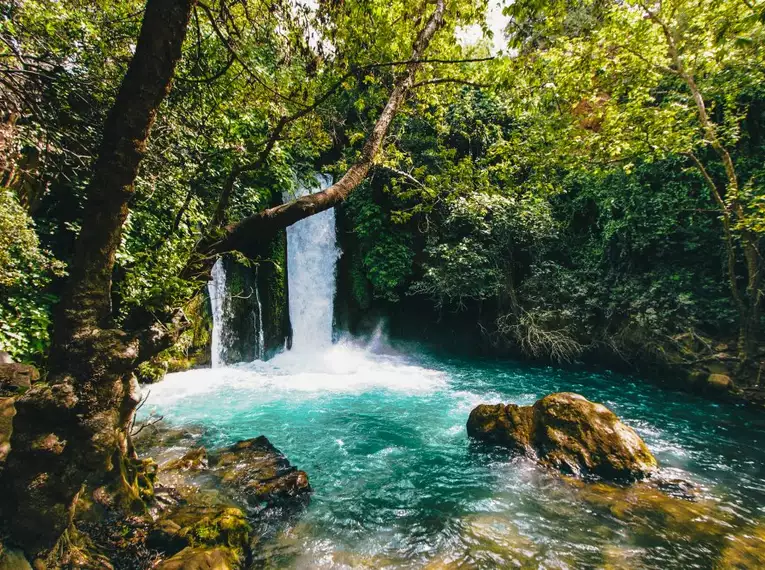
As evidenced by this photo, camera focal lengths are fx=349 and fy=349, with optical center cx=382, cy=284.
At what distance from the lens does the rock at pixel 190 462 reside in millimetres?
5234

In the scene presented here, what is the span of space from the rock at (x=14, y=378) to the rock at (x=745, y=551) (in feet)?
24.4

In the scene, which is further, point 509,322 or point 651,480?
point 509,322

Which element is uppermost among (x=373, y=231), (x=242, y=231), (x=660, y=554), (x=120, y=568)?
(x=373, y=231)

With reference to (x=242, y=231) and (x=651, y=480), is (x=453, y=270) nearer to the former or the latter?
(x=651, y=480)

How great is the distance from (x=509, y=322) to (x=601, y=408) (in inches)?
308

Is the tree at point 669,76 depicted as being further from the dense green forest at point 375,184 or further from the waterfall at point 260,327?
the waterfall at point 260,327

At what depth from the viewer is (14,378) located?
3326 mm

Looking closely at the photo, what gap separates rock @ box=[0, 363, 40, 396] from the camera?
10.4ft

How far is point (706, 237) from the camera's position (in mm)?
10219

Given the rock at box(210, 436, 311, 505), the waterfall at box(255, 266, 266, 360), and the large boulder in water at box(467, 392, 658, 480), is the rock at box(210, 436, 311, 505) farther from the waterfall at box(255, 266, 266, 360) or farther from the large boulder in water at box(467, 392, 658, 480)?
the waterfall at box(255, 266, 266, 360)

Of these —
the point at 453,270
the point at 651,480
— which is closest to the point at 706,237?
the point at 453,270

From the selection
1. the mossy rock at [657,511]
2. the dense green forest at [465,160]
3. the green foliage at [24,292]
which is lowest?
the mossy rock at [657,511]

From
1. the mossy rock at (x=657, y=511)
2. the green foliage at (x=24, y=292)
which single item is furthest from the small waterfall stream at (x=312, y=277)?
the mossy rock at (x=657, y=511)

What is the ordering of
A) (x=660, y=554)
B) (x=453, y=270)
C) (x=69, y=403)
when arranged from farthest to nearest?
(x=453, y=270) < (x=660, y=554) < (x=69, y=403)
